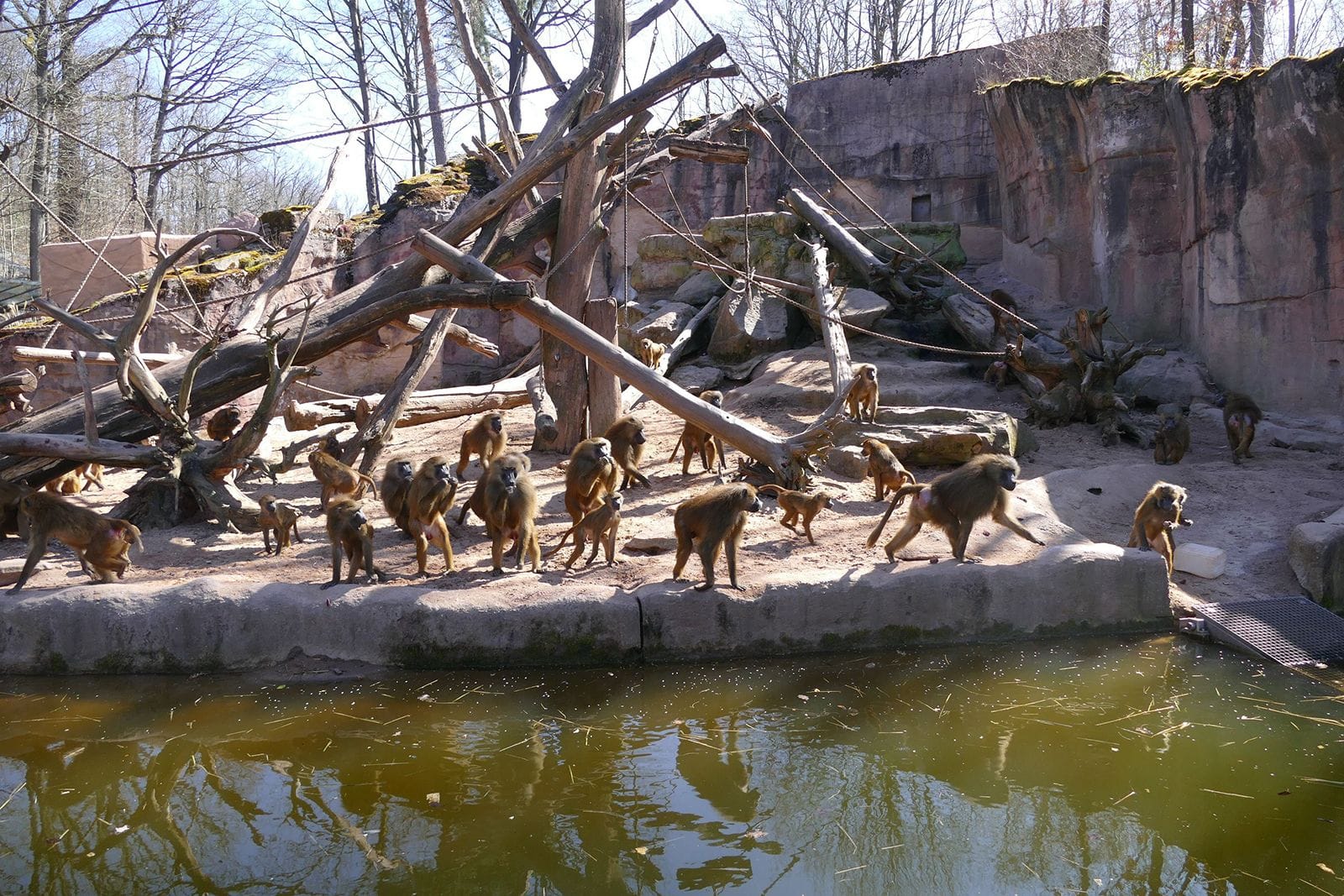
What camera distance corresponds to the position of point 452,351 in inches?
822

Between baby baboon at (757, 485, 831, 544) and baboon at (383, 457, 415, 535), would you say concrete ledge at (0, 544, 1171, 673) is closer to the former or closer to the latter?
baby baboon at (757, 485, 831, 544)

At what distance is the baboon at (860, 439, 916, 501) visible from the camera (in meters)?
8.44

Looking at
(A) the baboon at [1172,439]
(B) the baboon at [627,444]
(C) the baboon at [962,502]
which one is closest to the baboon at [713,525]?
(C) the baboon at [962,502]

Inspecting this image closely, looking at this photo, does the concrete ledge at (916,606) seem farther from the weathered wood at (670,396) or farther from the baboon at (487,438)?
the baboon at (487,438)

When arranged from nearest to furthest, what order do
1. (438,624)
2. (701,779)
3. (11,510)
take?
(701,779) < (438,624) < (11,510)

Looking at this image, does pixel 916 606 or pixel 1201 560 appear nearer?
pixel 916 606

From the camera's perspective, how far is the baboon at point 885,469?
844cm

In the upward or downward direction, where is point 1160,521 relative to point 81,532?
downward

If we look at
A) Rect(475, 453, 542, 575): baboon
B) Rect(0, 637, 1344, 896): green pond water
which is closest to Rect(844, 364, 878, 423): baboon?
Rect(0, 637, 1344, 896): green pond water

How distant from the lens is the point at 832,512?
8.45m

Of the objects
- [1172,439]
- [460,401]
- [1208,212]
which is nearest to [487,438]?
[460,401]

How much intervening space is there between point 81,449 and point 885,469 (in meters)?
6.50

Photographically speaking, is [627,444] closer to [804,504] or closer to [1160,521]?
[804,504]

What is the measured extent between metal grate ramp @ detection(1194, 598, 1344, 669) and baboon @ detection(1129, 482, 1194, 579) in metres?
0.52
